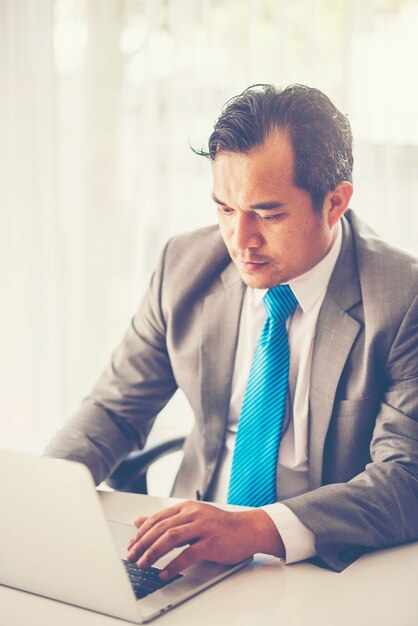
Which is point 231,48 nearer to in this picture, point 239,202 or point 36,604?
point 239,202

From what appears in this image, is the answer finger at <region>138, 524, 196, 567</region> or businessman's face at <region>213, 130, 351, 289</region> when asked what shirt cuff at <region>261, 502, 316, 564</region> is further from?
businessman's face at <region>213, 130, 351, 289</region>

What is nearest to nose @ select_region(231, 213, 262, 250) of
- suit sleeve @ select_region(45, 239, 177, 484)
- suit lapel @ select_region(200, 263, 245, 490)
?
suit lapel @ select_region(200, 263, 245, 490)

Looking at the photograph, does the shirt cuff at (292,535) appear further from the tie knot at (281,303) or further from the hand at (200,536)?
the tie knot at (281,303)

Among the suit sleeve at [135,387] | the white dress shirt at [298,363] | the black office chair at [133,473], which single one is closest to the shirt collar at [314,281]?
the white dress shirt at [298,363]

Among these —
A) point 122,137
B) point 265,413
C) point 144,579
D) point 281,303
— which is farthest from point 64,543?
point 122,137

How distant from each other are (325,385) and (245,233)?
1.13 ft

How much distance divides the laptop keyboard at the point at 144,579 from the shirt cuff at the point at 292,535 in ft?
0.60

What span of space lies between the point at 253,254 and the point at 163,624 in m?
0.78

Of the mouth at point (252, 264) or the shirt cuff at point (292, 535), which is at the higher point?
the mouth at point (252, 264)

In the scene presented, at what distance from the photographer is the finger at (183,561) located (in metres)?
1.25

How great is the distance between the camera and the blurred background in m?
2.45

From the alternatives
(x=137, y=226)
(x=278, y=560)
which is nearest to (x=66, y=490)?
(x=278, y=560)

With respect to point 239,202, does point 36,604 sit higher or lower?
lower

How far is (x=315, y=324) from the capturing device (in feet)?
5.78
